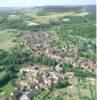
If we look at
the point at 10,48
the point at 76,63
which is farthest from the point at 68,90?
the point at 10,48

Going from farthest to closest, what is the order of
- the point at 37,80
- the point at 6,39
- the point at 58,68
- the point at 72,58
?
1. the point at 6,39
2. the point at 72,58
3. the point at 58,68
4. the point at 37,80

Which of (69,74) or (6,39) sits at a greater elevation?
(69,74)

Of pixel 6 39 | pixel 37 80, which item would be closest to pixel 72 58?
pixel 37 80

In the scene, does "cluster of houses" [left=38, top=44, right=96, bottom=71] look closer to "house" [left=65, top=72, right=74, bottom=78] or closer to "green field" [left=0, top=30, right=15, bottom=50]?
"house" [left=65, top=72, right=74, bottom=78]

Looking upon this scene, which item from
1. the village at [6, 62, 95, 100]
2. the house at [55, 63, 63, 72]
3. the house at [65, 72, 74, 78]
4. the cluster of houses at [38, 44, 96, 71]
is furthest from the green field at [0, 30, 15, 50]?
the house at [65, 72, 74, 78]

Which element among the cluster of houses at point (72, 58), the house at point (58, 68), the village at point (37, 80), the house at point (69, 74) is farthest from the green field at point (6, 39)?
the house at point (69, 74)

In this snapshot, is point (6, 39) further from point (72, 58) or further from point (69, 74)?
point (69, 74)

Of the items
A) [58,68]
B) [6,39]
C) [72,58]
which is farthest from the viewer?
[6,39]

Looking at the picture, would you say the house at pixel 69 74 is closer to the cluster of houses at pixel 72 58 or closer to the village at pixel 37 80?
the village at pixel 37 80
